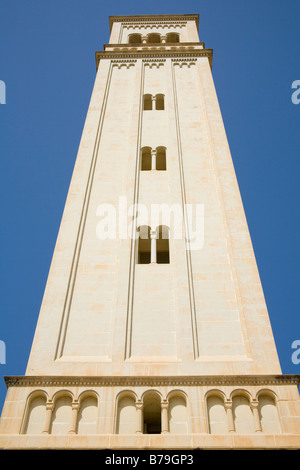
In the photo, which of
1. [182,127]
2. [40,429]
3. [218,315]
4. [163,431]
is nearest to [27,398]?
[40,429]

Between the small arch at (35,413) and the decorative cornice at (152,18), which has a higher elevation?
the decorative cornice at (152,18)

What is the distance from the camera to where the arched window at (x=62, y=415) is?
1160 cm

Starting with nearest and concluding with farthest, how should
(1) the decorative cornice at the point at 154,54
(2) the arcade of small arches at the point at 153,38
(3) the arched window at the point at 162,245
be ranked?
(3) the arched window at the point at 162,245 < (1) the decorative cornice at the point at 154,54 < (2) the arcade of small arches at the point at 153,38

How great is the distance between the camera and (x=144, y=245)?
714 inches

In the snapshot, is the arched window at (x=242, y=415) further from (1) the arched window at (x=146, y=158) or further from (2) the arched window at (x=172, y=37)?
(2) the arched window at (x=172, y=37)

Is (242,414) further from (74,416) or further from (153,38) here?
(153,38)

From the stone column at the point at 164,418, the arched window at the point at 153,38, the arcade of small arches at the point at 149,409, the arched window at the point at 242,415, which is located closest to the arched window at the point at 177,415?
the arcade of small arches at the point at 149,409

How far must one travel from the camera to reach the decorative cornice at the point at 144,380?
12376 millimetres

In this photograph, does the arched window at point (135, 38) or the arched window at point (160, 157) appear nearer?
the arched window at point (160, 157)

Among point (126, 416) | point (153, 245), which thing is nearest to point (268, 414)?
point (126, 416)

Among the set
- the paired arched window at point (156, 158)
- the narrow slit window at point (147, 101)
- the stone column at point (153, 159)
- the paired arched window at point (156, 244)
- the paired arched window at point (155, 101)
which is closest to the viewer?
the paired arched window at point (156, 244)

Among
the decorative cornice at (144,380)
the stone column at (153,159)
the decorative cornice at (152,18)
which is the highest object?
the decorative cornice at (152,18)

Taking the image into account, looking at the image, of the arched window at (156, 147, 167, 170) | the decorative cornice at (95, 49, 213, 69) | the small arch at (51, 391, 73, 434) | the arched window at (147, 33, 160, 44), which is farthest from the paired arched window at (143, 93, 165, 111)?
the small arch at (51, 391, 73, 434)
